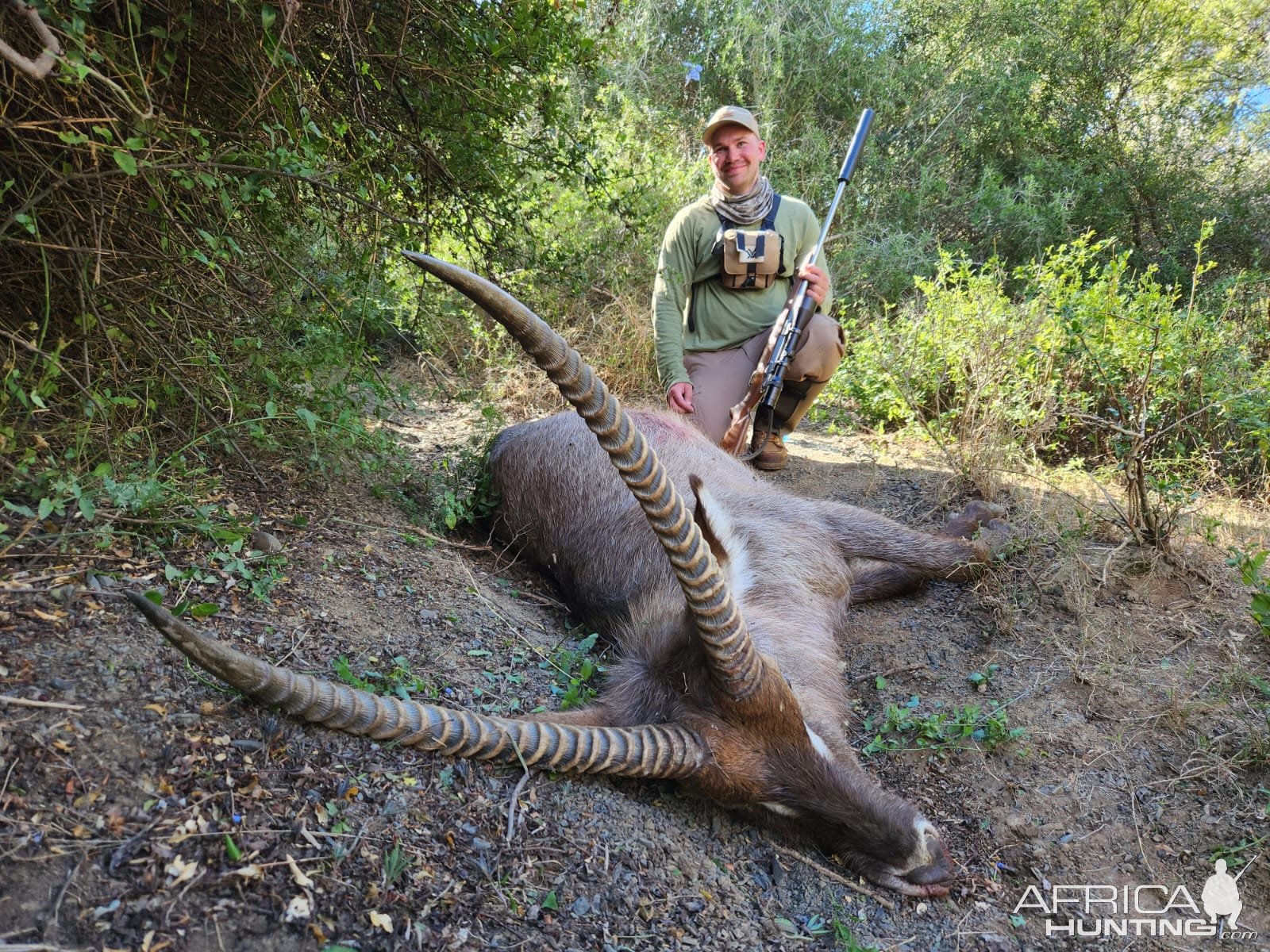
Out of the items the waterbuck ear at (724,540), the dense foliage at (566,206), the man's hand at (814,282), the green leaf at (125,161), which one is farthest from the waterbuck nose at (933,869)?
the man's hand at (814,282)

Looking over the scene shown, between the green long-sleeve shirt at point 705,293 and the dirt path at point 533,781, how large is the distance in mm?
2581

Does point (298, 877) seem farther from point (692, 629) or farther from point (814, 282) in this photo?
point (814, 282)

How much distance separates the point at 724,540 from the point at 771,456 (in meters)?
2.30

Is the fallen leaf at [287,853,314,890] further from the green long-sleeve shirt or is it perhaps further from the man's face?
the man's face

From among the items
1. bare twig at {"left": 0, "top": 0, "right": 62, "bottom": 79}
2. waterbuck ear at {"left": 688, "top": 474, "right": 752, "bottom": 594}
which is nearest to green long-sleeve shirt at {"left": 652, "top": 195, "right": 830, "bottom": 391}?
waterbuck ear at {"left": 688, "top": 474, "right": 752, "bottom": 594}

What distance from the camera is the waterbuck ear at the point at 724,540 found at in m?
3.35

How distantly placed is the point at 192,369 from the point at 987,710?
352cm

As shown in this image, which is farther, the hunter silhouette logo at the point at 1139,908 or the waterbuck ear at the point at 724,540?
the waterbuck ear at the point at 724,540

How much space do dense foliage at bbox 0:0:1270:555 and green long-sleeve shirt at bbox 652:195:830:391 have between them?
0.56 m

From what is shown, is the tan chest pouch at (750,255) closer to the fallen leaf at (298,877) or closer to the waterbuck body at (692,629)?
the waterbuck body at (692,629)

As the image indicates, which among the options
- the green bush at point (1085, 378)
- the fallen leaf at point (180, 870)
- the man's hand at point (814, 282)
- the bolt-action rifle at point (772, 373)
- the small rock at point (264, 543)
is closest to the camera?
the fallen leaf at point (180, 870)

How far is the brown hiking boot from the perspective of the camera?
613 centimetres

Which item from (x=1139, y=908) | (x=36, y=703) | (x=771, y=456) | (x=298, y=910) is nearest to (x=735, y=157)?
(x=771, y=456)

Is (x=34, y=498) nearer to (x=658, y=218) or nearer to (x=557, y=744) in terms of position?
(x=557, y=744)
